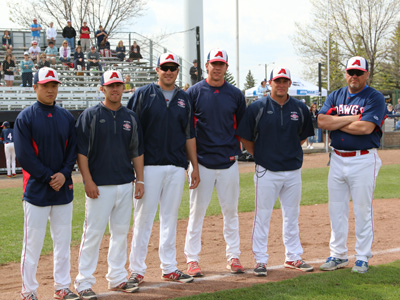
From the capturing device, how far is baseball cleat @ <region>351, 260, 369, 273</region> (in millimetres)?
6012

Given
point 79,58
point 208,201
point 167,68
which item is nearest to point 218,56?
point 167,68

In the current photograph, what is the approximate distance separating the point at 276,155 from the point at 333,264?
145 centimetres

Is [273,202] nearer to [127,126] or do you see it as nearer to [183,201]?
[127,126]

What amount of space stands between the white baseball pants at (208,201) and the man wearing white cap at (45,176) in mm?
1550

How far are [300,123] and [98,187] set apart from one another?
254cm

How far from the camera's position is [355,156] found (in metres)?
6.14

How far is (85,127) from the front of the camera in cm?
532

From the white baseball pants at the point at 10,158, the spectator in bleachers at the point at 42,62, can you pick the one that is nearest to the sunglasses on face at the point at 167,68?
the white baseball pants at the point at 10,158

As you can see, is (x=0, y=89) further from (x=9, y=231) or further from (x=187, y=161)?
(x=187, y=161)

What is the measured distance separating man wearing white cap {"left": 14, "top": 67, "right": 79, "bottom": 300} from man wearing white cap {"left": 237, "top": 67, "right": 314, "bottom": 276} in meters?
2.15

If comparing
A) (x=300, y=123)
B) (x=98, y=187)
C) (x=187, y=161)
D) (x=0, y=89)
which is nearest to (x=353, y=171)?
(x=300, y=123)

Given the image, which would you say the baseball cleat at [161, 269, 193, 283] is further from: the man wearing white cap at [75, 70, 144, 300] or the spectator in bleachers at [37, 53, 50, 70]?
the spectator in bleachers at [37, 53, 50, 70]

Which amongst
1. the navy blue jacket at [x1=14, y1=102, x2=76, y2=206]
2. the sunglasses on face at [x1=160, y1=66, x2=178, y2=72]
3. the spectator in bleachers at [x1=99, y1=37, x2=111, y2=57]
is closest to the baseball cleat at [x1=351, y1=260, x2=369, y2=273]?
the sunglasses on face at [x1=160, y1=66, x2=178, y2=72]

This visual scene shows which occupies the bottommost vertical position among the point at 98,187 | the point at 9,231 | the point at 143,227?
the point at 9,231
